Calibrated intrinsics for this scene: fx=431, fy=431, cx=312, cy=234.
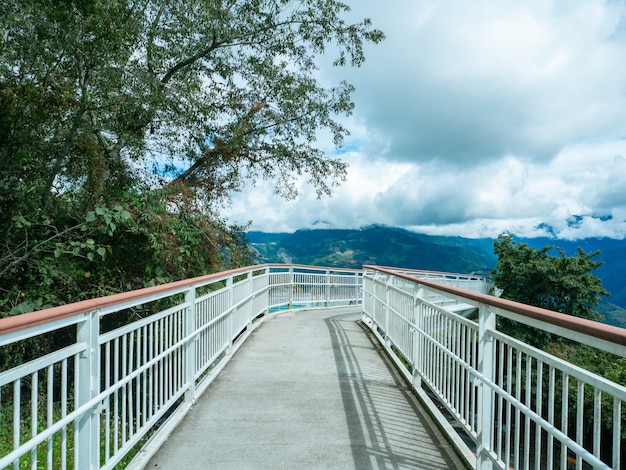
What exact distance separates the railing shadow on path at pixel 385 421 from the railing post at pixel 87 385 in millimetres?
1713

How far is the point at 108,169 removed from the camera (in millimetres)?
8805

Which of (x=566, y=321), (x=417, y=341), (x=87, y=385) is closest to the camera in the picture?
(x=566, y=321)

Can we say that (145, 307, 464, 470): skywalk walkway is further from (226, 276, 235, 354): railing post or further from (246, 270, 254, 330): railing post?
(246, 270, 254, 330): railing post

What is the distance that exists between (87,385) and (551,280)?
29.8 m

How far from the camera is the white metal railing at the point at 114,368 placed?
187 cm

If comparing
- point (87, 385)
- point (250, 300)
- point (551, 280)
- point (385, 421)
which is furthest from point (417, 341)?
point (551, 280)

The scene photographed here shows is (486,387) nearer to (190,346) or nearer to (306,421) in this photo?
(306,421)

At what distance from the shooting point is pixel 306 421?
3744 mm

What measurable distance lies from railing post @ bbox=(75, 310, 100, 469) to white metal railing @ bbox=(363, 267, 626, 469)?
2.23 meters

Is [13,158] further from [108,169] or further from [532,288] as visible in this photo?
[532,288]

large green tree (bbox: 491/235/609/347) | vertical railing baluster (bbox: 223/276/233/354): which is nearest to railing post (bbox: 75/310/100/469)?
vertical railing baluster (bbox: 223/276/233/354)

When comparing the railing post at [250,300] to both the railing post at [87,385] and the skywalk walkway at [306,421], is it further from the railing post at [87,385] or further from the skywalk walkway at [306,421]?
the railing post at [87,385]

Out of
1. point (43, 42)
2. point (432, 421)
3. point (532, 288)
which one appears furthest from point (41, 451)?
point (532, 288)

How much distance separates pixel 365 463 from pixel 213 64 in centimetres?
1064
